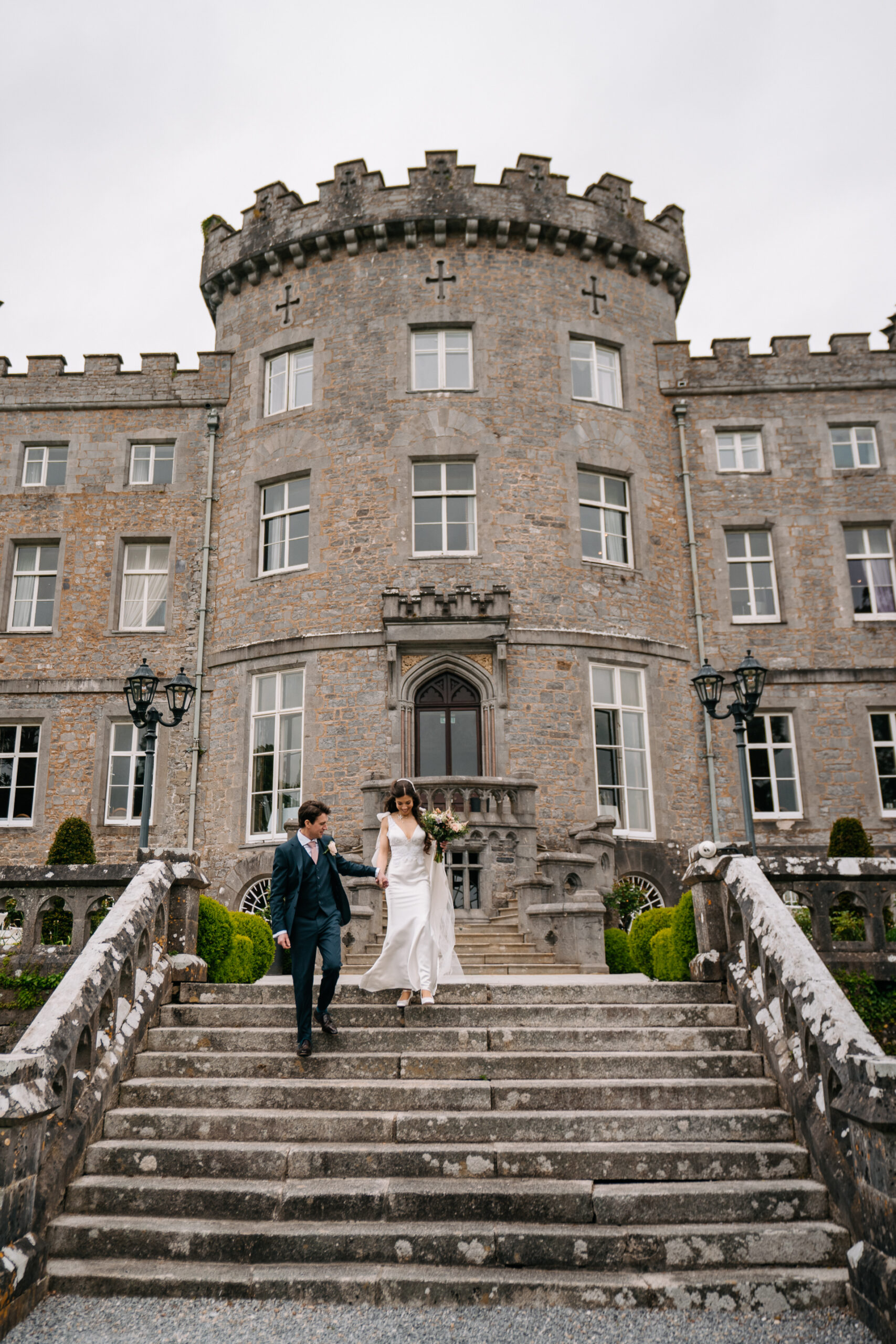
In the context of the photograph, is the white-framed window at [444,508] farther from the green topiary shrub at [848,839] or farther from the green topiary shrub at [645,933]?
the green topiary shrub at [645,933]

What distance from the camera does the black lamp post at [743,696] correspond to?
35.2 feet

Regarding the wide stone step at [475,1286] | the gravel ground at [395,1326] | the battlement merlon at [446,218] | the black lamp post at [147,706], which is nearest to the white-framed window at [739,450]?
the battlement merlon at [446,218]

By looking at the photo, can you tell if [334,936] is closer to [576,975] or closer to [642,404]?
[576,975]

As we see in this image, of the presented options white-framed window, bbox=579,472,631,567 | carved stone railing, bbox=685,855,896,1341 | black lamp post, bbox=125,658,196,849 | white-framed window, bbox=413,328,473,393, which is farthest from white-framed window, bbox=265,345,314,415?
carved stone railing, bbox=685,855,896,1341

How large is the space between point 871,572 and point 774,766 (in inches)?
174

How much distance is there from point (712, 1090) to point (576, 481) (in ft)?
42.9

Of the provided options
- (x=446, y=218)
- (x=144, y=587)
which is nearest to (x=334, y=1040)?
(x=144, y=587)

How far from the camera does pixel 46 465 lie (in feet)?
63.6

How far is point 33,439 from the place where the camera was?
1933 centimetres

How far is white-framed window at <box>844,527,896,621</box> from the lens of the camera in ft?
60.2

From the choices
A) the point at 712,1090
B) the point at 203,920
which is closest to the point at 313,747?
the point at 203,920

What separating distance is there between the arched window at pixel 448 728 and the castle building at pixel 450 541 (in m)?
0.04

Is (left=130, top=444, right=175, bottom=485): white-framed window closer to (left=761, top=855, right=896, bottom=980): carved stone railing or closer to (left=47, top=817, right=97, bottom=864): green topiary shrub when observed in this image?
(left=47, top=817, right=97, bottom=864): green topiary shrub

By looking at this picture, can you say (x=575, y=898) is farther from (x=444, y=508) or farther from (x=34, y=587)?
(x=34, y=587)
